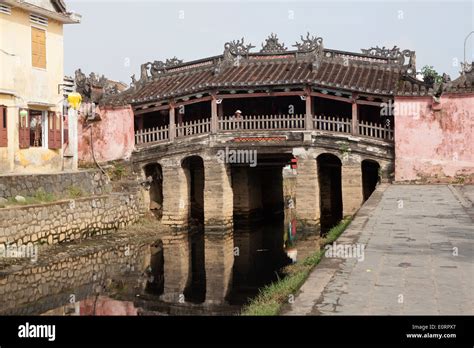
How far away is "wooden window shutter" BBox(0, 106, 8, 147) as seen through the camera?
19422 mm

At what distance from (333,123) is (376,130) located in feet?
5.19

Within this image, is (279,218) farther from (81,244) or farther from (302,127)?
(81,244)

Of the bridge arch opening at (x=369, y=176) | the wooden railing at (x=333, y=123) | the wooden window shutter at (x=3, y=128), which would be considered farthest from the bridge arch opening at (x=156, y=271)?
the bridge arch opening at (x=369, y=176)

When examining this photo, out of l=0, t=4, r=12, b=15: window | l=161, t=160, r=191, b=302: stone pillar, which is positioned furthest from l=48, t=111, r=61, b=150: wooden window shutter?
l=161, t=160, r=191, b=302: stone pillar

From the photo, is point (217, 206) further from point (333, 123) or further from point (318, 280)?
point (318, 280)

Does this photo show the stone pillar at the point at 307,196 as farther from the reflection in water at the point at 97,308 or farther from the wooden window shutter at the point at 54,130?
the reflection in water at the point at 97,308

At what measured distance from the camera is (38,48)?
21172mm

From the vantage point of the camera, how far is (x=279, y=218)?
29.4 m

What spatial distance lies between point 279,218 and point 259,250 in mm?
8698

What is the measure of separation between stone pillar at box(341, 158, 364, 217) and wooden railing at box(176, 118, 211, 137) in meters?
5.57

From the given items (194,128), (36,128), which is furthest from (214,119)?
(36,128)

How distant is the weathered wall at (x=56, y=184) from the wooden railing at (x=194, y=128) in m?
3.74
